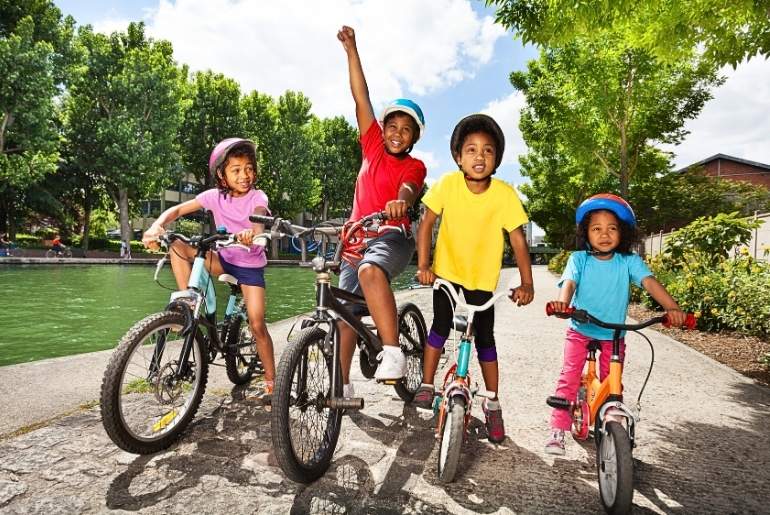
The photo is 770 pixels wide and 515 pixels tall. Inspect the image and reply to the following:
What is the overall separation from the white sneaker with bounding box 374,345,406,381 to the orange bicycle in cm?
89

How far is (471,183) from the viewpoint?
3135 millimetres

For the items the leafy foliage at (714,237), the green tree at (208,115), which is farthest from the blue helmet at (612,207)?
the green tree at (208,115)

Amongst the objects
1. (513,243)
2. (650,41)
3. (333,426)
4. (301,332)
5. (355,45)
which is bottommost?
(333,426)

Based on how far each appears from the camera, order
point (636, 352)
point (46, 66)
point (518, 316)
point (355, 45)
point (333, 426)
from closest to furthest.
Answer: point (333, 426)
point (355, 45)
point (636, 352)
point (518, 316)
point (46, 66)

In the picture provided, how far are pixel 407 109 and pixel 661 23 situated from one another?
15.8ft

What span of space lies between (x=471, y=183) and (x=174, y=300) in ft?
6.53

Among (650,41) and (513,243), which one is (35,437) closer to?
(513,243)

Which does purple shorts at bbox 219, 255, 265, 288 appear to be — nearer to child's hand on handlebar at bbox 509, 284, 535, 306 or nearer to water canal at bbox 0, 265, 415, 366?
child's hand on handlebar at bbox 509, 284, 535, 306

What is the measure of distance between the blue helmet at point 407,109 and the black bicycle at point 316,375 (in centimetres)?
87

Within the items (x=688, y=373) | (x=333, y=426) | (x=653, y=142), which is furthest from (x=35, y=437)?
(x=653, y=142)

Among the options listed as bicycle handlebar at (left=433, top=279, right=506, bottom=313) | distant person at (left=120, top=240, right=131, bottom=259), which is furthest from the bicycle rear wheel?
distant person at (left=120, top=240, right=131, bottom=259)

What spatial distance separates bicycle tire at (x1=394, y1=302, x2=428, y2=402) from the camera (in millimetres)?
4047

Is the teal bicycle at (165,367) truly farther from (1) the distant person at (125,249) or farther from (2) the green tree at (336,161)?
(2) the green tree at (336,161)

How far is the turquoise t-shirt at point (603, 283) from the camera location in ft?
10.1
